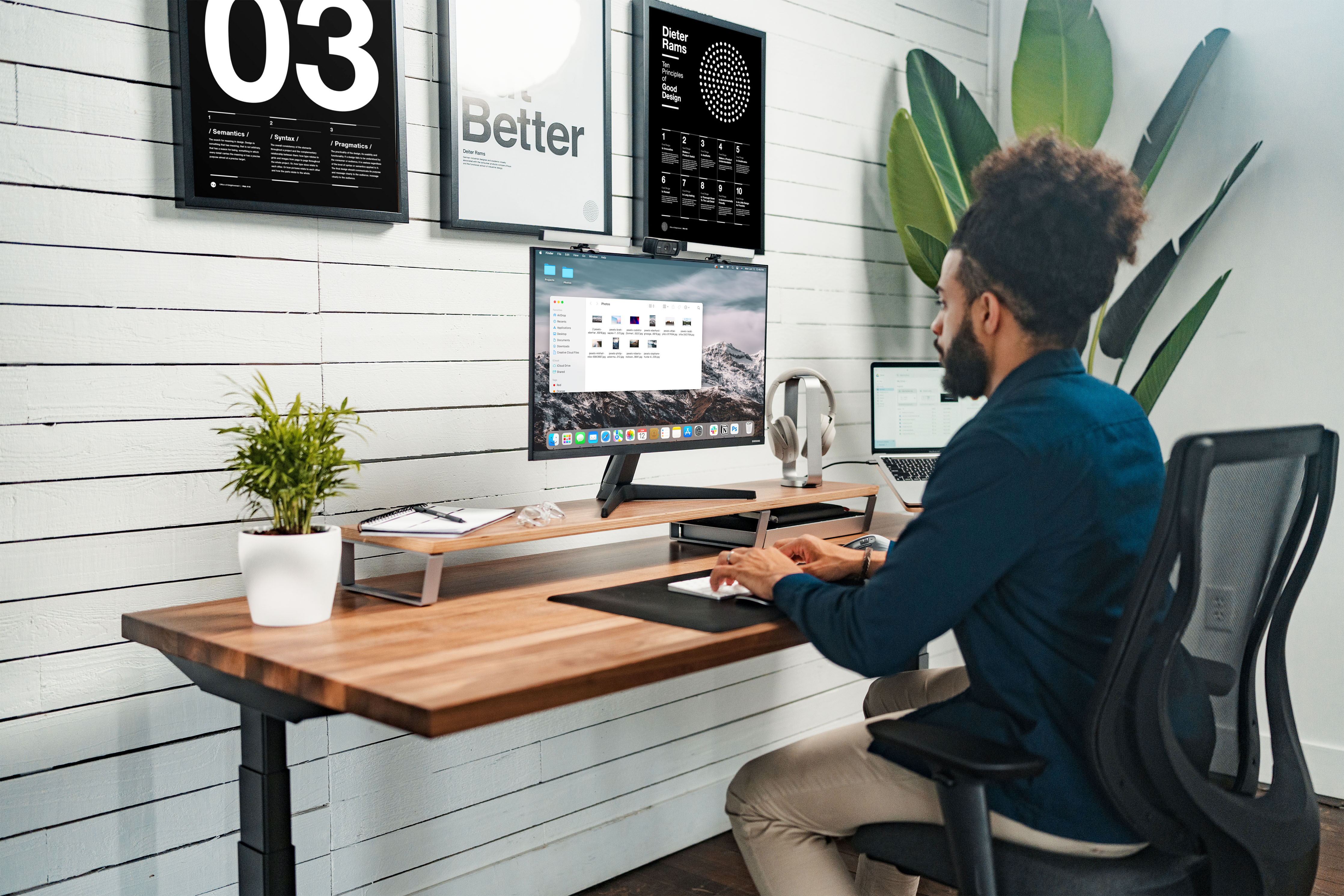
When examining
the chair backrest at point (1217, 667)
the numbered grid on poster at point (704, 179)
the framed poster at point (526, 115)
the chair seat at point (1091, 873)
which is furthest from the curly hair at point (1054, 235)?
the numbered grid on poster at point (704, 179)

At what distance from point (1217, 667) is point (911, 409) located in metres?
1.78

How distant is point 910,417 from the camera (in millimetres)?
3162

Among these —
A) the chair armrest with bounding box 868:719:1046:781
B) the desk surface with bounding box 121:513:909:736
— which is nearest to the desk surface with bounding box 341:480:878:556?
the desk surface with bounding box 121:513:909:736

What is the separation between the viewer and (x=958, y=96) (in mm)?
3254

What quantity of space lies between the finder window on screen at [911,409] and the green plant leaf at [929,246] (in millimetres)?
308

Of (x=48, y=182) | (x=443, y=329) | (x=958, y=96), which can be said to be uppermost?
(x=958, y=96)

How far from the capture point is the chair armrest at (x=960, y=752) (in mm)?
1250

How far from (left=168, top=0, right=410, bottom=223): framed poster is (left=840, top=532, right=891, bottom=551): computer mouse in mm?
1094

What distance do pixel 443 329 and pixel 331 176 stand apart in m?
0.38

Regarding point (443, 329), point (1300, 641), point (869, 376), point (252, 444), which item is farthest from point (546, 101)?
point (1300, 641)

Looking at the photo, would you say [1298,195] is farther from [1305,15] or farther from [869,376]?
[869,376]

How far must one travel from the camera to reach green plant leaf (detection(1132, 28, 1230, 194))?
3.06m

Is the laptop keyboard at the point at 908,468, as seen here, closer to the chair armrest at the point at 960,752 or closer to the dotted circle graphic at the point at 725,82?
the dotted circle graphic at the point at 725,82

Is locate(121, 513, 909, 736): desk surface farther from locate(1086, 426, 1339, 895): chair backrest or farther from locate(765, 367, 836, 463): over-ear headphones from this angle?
locate(765, 367, 836, 463): over-ear headphones
